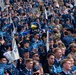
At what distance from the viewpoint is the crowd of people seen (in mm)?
8875

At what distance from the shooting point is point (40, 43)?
12.1 metres

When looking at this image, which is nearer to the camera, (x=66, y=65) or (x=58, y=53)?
(x=66, y=65)

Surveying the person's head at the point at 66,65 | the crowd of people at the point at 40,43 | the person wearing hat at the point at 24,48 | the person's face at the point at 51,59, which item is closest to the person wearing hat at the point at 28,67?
the crowd of people at the point at 40,43

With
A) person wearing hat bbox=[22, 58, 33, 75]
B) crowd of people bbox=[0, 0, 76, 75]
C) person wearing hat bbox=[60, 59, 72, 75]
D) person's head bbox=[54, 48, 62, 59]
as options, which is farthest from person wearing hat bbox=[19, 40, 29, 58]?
person wearing hat bbox=[60, 59, 72, 75]

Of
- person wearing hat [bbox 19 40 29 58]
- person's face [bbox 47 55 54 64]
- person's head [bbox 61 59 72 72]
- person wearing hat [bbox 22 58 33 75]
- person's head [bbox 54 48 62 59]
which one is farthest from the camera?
person wearing hat [bbox 19 40 29 58]

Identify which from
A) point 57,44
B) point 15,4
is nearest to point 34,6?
point 15,4

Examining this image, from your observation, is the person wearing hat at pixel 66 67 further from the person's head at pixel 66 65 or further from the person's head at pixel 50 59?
the person's head at pixel 50 59

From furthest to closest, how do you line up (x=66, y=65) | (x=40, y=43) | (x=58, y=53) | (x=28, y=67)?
(x=40, y=43) < (x=58, y=53) < (x=28, y=67) < (x=66, y=65)

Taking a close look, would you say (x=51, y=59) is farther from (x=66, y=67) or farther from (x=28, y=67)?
(x=66, y=67)

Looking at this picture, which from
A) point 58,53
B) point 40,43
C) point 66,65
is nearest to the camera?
point 66,65

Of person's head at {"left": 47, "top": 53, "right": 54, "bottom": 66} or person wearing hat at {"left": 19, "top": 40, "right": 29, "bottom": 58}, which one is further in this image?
person wearing hat at {"left": 19, "top": 40, "right": 29, "bottom": 58}

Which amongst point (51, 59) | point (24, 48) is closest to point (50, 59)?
point (51, 59)

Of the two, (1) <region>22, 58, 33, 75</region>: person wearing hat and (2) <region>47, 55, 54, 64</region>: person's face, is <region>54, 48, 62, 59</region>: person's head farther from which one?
(1) <region>22, 58, 33, 75</region>: person wearing hat

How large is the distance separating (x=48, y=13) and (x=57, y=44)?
8.03 meters
